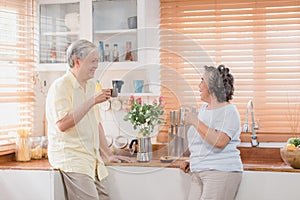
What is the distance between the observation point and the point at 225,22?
375 centimetres

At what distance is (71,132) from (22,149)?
2.36ft

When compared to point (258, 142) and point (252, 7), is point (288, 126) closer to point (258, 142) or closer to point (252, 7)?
point (258, 142)

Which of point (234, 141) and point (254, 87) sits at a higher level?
point (254, 87)

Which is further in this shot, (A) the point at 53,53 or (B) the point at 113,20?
(A) the point at 53,53

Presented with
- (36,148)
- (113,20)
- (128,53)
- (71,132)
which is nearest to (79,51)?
(71,132)

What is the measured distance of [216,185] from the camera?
2924 millimetres

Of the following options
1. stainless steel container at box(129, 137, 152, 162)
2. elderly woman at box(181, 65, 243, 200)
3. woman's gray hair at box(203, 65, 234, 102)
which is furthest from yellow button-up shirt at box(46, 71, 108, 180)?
woman's gray hair at box(203, 65, 234, 102)

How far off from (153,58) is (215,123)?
704mm

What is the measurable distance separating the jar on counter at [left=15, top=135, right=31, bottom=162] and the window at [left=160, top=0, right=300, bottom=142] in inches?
46.0

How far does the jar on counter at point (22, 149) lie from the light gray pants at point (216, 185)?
128cm

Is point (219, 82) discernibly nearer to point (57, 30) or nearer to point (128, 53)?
point (128, 53)

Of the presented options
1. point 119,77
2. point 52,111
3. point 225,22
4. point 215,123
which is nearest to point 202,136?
point 215,123

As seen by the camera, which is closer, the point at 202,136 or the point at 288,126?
the point at 202,136

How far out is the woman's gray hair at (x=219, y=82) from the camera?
9.96 feet
